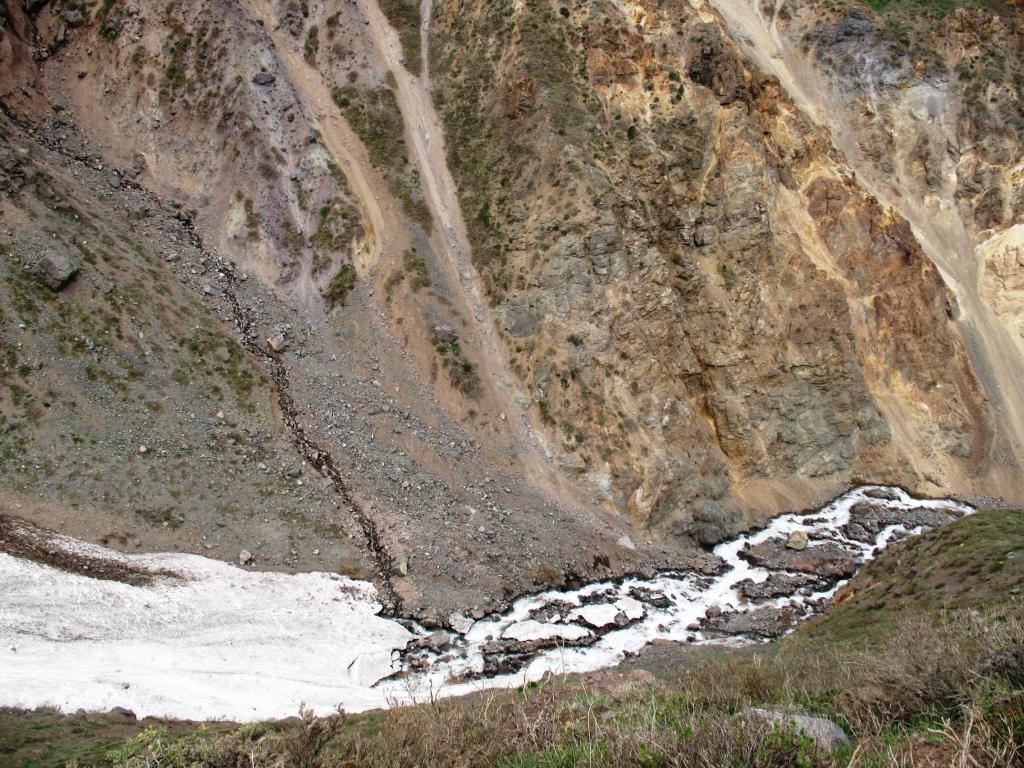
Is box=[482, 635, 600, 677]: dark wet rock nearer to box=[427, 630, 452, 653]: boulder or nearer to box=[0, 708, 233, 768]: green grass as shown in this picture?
box=[427, 630, 452, 653]: boulder

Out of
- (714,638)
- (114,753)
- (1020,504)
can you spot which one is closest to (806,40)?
(1020,504)

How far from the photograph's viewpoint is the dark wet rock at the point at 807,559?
3831 centimetres

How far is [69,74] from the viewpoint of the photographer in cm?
4344

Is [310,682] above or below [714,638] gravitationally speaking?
above

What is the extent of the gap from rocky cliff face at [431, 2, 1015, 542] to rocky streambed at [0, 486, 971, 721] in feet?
20.8

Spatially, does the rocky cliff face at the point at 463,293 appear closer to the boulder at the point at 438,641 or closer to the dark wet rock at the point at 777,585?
the boulder at the point at 438,641

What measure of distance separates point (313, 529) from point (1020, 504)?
49.0 meters

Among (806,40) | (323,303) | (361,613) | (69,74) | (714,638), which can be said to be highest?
(806,40)

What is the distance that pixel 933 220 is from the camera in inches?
2285

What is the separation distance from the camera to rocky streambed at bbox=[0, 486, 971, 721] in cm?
2217

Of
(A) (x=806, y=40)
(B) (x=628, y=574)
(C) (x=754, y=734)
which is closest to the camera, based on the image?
(C) (x=754, y=734)

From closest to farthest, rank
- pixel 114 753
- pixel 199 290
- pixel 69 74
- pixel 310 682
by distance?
pixel 114 753 → pixel 310 682 → pixel 199 290 → pixel 69 74

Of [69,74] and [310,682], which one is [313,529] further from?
[69,74]

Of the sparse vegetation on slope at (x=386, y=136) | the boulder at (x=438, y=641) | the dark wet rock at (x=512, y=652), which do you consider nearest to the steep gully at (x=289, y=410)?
the boulder at (x=438, y=641)
